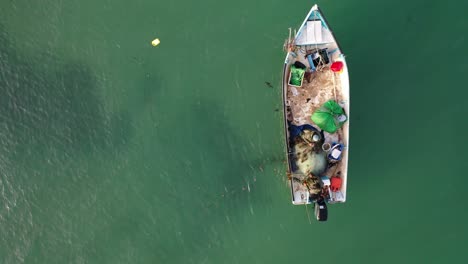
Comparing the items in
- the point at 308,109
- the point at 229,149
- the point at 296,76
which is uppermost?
the point at 296,76

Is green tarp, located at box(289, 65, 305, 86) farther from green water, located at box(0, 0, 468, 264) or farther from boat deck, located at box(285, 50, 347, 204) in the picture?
green water, located at box(0, 0, 468, 264)

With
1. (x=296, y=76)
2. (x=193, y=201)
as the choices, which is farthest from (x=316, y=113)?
(x=193, y=201)

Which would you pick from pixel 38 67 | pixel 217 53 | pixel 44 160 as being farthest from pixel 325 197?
pixel 38 67

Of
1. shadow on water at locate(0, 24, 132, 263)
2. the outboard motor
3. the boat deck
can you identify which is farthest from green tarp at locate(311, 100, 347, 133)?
shadow on water at locate(0, 24, 132, 263)

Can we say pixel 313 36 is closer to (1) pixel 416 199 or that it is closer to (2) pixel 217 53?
(2) pixel 217 53

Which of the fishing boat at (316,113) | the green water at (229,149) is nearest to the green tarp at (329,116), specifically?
the fishing boat at (316,113)

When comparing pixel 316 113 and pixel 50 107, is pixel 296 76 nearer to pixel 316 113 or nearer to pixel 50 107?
pixel 316 113
